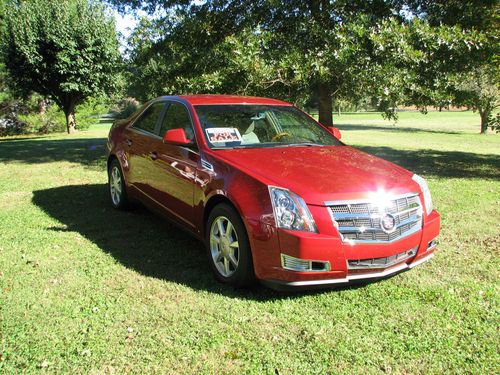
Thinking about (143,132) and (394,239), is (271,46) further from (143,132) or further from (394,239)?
(394,239)

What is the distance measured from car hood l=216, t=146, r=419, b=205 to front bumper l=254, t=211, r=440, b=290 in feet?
0.98

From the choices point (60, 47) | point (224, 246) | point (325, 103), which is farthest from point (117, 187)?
point (60, 47)

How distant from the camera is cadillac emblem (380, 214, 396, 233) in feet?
11.6

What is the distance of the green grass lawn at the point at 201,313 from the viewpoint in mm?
2955

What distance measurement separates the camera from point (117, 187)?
6.53m

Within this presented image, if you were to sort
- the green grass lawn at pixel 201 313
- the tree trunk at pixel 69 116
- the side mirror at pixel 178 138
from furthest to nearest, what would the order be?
the tree trunk at pixel 69 116
the side mirror at pixel 178 138
the green grass lawn at pixel 201 313

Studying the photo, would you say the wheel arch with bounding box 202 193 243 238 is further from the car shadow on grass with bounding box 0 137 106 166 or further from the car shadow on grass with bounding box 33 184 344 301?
the car shadow on grass with bounding box 0 137 106 166

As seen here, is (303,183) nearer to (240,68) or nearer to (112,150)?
(112,150)

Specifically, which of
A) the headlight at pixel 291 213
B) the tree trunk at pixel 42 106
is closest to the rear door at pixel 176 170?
the headlight at pixel 291 213

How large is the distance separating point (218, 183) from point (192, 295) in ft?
3.16

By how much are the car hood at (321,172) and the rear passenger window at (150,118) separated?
1.57 m

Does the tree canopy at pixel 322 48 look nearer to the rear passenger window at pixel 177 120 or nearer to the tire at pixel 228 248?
the rear passenger window at pixel 177 120

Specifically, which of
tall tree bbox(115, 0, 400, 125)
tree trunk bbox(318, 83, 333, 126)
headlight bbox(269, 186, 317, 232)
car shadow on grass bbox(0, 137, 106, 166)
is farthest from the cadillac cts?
car shadow on grass bbox(0, 137, 106, 166)

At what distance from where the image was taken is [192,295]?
383 cm
